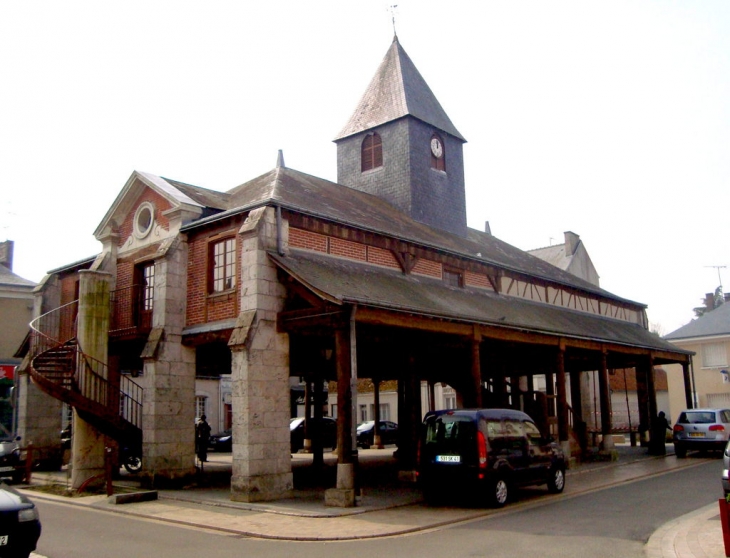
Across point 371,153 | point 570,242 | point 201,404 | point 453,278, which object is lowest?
point 201,404

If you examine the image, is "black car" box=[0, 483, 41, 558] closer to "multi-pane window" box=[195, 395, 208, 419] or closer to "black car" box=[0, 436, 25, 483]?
"black car" box=[0, 436, 25, 483]

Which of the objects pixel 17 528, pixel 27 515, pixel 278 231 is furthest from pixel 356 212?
pixel 17 528

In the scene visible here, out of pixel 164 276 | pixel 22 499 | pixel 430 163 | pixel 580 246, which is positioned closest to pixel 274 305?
pixel 164 276

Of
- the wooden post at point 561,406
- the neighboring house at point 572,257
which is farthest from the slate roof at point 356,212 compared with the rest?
the neighboring house at point 572,257

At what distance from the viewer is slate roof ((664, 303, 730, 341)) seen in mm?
33219

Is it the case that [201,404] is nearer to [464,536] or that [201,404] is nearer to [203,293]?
[203,293]

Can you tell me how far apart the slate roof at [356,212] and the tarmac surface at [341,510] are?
6.16m

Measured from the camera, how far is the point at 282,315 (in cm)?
1407

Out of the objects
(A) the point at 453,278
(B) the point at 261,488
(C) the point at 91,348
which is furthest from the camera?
(A) the point at 453,278

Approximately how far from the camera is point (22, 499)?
7434 millimetres

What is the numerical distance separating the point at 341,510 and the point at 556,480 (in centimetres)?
462

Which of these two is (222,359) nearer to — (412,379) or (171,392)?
(171,392)

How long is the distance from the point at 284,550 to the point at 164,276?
878 cm

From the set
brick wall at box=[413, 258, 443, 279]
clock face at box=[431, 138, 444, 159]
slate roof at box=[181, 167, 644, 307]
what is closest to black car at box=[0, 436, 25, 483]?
slate roof at box=[181, 167, 644, 307]
